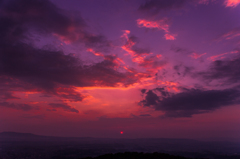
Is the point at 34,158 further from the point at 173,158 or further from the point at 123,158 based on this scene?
the point at 173,158

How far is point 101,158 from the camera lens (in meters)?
26.3

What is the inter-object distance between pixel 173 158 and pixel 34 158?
93.7m

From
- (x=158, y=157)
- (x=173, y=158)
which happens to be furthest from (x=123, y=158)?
(x=173, y=158)

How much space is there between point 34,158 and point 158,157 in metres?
92.0

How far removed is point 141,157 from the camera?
25.6 meters

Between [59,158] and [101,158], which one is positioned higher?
[101,158]

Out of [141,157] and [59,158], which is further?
[59,158]

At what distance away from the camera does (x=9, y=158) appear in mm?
86625

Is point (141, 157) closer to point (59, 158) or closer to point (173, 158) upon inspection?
point (173, 158)

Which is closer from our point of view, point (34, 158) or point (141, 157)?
point (141, 157)

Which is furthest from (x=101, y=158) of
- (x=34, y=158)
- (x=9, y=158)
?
(x=9, y=158)

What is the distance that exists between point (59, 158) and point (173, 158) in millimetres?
86804

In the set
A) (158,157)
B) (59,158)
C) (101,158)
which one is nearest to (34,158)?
(59,158)

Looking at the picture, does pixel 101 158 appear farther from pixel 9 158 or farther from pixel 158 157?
pixel 9 158
